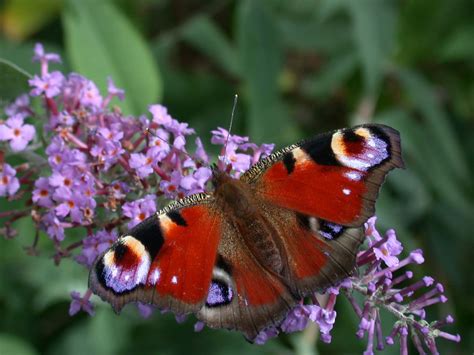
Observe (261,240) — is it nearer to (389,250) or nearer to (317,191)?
(317,191)

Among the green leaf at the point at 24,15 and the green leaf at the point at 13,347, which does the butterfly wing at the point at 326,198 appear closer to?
the green leaf at the point at 13,347

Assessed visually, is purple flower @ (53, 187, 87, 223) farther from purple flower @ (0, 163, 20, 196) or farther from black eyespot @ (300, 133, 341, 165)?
black eyespot @ (300, 133, 341, 165)

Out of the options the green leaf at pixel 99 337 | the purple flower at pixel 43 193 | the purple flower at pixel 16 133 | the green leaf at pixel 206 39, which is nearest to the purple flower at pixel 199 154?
the purple flower at pixel 43 193

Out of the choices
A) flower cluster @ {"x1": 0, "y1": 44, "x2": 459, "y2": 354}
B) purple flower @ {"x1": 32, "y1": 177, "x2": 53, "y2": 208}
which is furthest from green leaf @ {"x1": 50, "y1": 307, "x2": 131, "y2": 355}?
purple flower @ {"x1": 32, "y1": 177, "x2": 53, "y2": 208}

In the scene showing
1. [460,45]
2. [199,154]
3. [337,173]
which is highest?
[337,173]

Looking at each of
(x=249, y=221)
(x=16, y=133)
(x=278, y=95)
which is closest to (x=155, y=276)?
(x=249, y=221)

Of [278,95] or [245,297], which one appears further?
[278,95]
